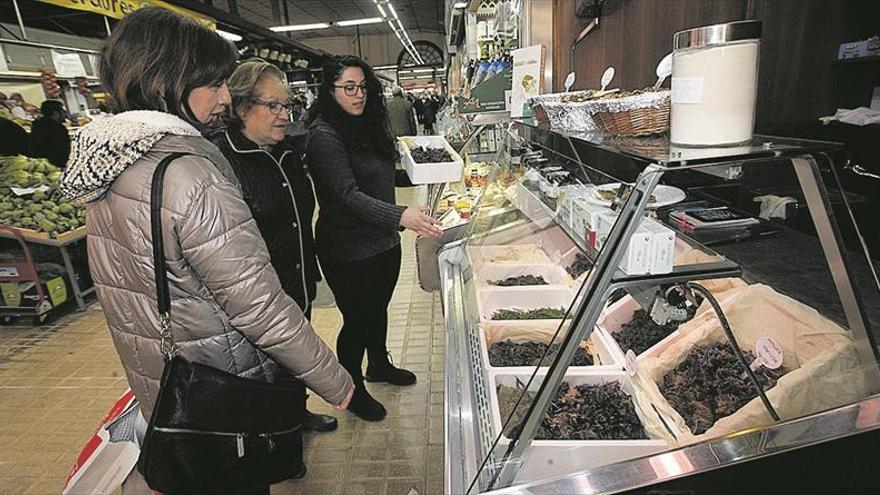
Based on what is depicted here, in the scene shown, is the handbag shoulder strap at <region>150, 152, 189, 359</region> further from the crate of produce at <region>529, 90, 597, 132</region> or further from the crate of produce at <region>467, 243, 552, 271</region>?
the crate of produce at <region>467, 243, 552, 271</region>

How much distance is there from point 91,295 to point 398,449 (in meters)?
4.28

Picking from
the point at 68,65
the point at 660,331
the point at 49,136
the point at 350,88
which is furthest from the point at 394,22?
the point at 660,331

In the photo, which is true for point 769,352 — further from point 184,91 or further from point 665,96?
point 184,91

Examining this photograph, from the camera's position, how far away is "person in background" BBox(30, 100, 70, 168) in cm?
511

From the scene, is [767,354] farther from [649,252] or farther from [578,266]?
[578,266]

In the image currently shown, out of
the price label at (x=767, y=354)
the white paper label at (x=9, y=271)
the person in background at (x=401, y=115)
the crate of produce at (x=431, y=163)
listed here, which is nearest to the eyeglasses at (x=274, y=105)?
the crate of produce at (x=431, y=163)

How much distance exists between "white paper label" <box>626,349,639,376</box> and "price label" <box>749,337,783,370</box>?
320 millimetres

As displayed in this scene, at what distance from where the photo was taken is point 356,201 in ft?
7.59

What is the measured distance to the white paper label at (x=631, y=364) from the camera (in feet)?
5.18

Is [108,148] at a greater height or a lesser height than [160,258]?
greater

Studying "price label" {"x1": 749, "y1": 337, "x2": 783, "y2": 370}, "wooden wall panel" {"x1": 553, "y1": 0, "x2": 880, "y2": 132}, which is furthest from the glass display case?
"wooden wall panel" {"x1": 553, "y1": 0, "x2": 880, "y2": 132}

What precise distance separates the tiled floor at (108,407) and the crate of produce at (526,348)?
3.01ft

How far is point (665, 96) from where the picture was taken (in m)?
1.32

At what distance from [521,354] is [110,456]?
1.32 metres
